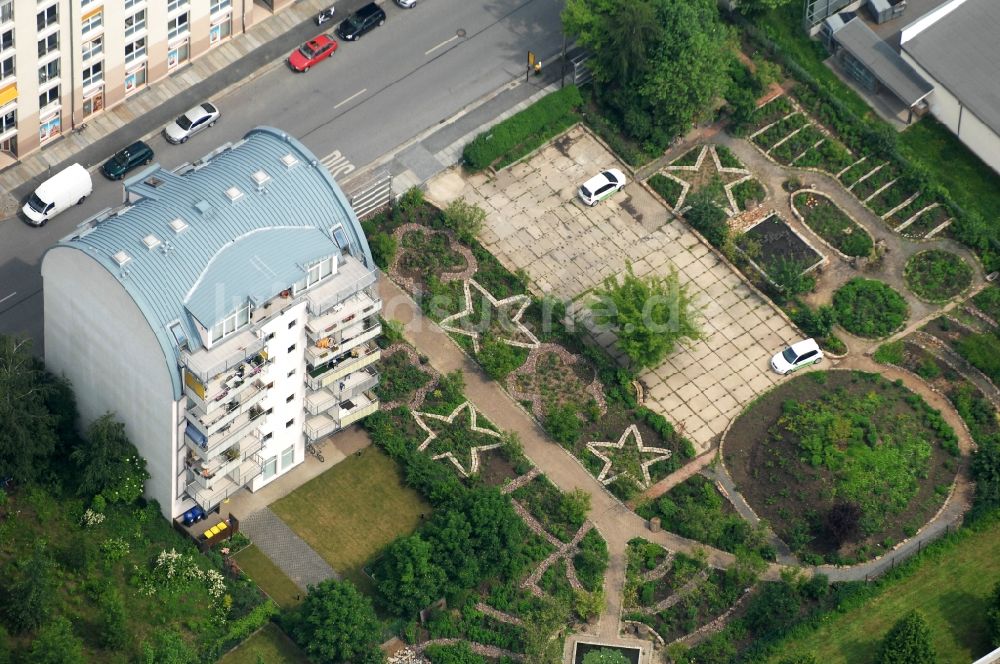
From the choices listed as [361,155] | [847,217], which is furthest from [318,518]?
[847,217]

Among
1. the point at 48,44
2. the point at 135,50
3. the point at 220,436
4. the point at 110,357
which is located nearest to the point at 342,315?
the point at 220,436

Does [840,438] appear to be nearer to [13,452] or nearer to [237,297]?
[237,297]

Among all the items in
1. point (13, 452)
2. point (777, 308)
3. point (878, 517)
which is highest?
point (13, 452)

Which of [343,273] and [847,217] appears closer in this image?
[343,273]

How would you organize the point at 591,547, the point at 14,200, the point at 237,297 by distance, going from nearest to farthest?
the point at 237,297 → the point at 591,547 → the point at 14,200

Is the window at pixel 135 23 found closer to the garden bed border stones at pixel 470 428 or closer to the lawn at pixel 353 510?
the garden bed border stones at pixel 470 428

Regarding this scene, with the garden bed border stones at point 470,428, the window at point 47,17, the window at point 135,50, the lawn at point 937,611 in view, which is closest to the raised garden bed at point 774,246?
the garden bed border stones at point 470,428

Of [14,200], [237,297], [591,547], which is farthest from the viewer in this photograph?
[14,200]
